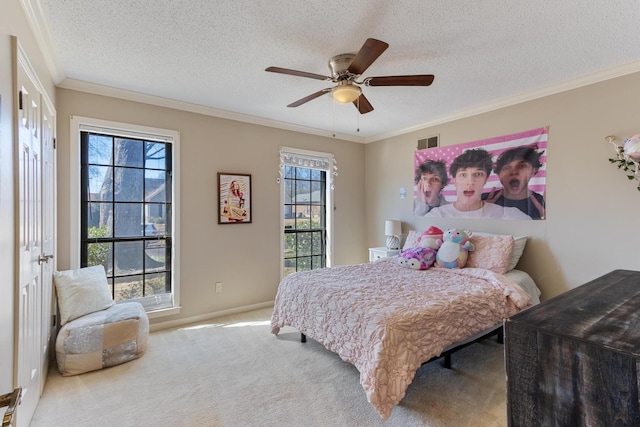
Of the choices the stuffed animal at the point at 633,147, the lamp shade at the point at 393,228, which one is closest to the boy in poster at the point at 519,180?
the stuffed animal at the point at 633,147

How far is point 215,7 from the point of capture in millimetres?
1785

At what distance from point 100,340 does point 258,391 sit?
134 cm

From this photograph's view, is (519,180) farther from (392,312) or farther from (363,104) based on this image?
(392,312)

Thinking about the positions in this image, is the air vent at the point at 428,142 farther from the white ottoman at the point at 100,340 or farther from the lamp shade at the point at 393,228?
the white ottoman at the point at 100,340

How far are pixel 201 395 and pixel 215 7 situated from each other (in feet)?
8.11

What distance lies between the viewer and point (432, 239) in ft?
11.1

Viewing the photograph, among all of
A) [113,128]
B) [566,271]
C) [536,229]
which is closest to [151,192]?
[113,128]

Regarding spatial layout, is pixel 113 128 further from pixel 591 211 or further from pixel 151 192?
pixel 591 211

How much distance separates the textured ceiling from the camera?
1801mm

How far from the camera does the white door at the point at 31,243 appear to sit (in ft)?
5.19

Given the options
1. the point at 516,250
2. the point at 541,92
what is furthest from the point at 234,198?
the point at 541,92

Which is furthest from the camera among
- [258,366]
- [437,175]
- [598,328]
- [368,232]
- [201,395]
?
[368,232]

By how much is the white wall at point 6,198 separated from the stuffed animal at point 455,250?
127 inches

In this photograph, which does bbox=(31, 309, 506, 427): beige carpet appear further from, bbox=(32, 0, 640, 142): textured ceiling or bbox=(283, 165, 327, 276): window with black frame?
bbox=(32, 0, 640, 142): textured ceiling
